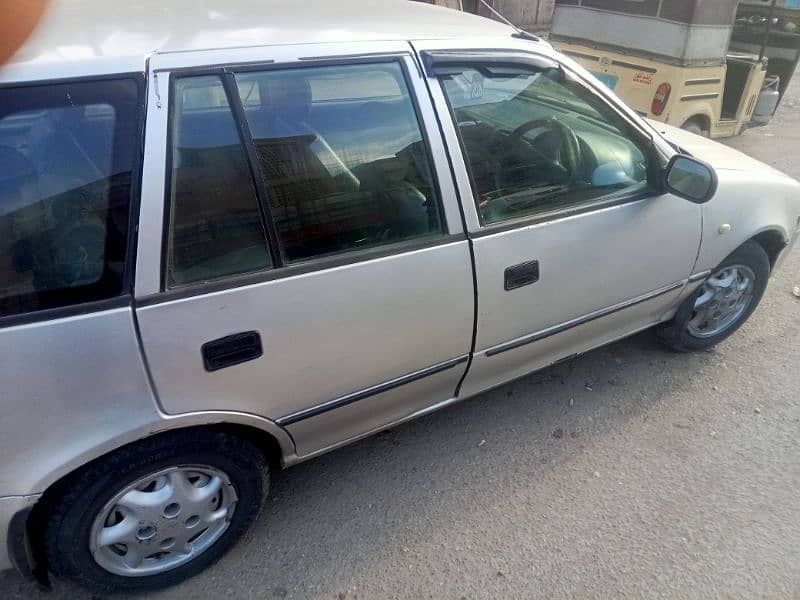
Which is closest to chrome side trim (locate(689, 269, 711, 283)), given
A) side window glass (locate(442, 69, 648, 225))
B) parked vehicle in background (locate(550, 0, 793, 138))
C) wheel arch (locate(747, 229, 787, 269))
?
wheel arch (locate(747, 229, 787, 269))

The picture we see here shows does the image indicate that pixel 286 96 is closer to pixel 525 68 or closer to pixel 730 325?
pixel 525 68

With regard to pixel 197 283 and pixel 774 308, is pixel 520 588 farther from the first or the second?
pixel 774 308

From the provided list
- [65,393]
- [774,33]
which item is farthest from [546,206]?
[774,33]

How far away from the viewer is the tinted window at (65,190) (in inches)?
59.1

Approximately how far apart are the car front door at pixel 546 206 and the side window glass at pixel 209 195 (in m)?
0.74

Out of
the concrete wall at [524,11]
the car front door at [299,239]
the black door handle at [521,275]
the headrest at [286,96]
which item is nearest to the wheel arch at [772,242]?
the black door handle at [521,275]

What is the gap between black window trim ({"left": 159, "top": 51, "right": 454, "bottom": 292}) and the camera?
163cm

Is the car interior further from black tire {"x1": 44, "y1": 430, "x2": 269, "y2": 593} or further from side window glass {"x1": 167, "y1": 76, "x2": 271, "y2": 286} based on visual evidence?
black tire {"x1": 44, "y1": 430, "x2": 269, "y2": 593}

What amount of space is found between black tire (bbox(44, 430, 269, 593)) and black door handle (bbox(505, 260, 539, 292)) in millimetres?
1129

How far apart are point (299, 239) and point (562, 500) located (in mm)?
1567

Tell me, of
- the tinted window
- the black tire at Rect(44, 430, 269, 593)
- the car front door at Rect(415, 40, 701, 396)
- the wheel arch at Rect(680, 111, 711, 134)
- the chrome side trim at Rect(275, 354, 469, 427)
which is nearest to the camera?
the tinted window

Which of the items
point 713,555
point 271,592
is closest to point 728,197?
point 713,555

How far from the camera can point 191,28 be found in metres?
1.84

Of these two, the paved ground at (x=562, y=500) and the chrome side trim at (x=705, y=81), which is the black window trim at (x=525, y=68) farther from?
the chrome side trim at (x=705, y=81)
